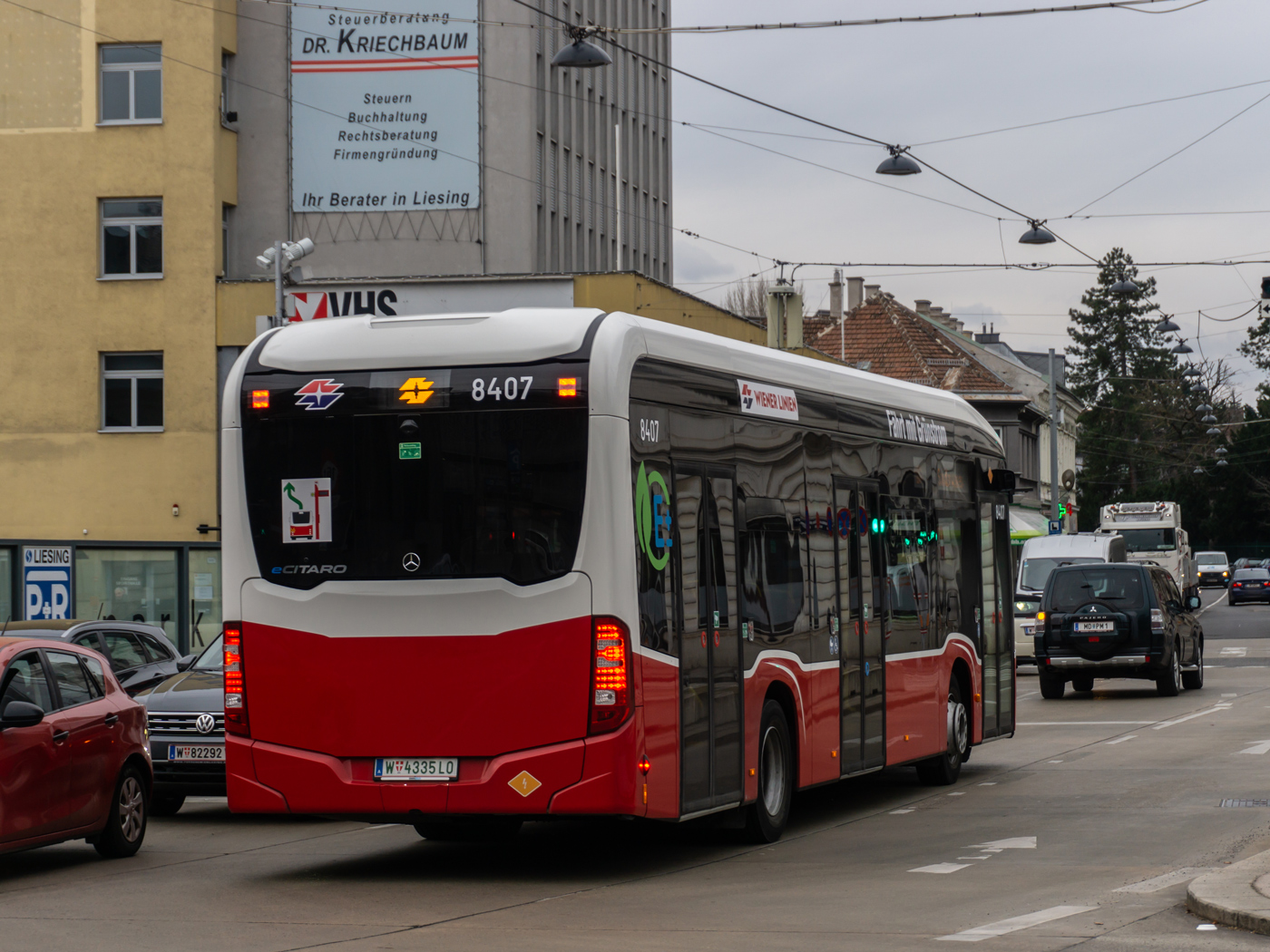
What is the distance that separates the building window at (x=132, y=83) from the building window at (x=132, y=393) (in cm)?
525

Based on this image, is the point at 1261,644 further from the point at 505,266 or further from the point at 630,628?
the point at 630,628

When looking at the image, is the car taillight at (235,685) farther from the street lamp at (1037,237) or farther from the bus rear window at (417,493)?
the street lamp at (1037,237)

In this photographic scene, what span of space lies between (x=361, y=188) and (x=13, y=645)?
31.4 meters

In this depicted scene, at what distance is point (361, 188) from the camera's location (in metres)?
42.8

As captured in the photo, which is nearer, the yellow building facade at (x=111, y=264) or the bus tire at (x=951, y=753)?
the bus tire at (x=951, y=753)

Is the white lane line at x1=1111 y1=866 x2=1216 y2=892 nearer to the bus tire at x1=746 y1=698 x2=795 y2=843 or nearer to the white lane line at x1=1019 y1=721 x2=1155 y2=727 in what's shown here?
the bus tire at x1=746 y1=698 x2=795 y2=843

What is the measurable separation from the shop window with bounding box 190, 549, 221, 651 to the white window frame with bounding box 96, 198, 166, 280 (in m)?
12.2

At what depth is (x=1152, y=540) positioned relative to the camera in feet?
215

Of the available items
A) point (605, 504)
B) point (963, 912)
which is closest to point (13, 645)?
point (605, 504)

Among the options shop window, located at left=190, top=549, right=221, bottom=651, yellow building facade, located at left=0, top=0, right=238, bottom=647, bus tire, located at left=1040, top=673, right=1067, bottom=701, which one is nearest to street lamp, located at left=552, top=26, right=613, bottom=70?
bus tire, located at left=1040, top=673, right=1067, bottom=701

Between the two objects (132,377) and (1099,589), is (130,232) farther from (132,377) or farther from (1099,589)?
(1099,589)

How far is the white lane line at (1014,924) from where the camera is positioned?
9.07m

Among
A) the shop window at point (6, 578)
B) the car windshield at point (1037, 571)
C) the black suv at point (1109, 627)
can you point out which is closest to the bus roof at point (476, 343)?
the black suv at point (1109, 627)

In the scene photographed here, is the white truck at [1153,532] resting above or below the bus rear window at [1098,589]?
above
